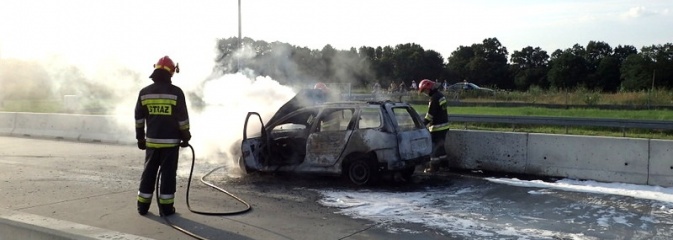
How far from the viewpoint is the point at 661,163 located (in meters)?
9.01

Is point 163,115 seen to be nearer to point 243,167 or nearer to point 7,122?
point 243,167

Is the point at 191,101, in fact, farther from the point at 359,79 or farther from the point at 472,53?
the point at 472,53

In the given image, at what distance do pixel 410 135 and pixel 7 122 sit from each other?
1498 centimetres

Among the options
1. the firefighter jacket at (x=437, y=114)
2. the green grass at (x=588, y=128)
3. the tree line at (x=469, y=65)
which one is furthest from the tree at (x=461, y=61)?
the firefighter jacket at (x=437, y=114)

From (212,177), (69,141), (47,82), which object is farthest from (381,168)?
(47,82)

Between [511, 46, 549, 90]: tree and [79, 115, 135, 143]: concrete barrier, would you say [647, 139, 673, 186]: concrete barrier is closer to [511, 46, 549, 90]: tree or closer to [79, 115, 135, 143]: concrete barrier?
[79, 115, 135, 143]: concrete barrier

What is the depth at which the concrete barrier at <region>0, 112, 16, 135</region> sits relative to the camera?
18828 millimetres

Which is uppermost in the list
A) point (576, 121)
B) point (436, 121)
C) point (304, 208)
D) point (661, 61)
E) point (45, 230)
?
point (661, 61)

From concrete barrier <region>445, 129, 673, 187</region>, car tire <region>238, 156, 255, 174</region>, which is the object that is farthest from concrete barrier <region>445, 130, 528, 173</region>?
car tire <region>238, 156, 255, 174</region>

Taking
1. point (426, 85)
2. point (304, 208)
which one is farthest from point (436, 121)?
point (304, 208)

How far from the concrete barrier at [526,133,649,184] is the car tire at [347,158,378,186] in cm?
294

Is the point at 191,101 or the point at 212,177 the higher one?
the point at 191,101

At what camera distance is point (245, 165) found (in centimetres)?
995

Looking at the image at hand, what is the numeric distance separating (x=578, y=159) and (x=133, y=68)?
11.1 meters
